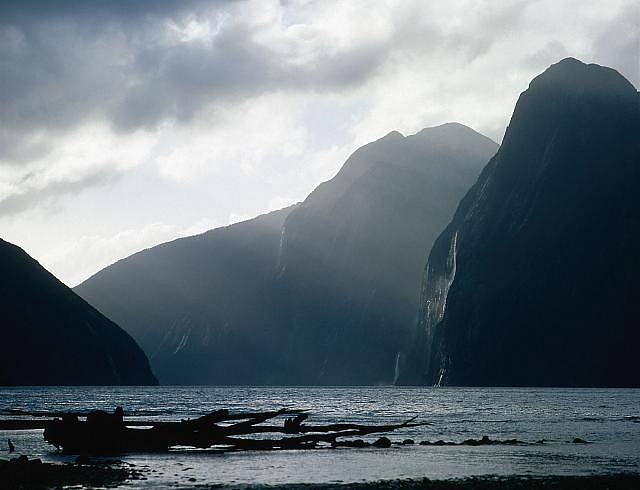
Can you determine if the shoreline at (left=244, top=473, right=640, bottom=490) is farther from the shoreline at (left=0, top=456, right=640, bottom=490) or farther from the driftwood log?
the driftwood log

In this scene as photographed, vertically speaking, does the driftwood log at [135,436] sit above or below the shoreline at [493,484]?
above

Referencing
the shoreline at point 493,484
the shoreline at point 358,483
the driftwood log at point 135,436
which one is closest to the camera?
the shoreline at point 493,484

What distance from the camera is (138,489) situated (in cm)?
2419

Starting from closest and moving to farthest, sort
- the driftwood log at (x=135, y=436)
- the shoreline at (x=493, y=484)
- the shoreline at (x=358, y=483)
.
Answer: the shoreline at (x=493, y=484)
the shoreline at (x=358, y=483)
the driftwood log at (x=135, y=436)

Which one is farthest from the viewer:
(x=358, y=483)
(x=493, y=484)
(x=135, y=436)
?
(x=135, y=436)

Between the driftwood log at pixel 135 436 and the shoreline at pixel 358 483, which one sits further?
the driftwood log at pixel 135 436

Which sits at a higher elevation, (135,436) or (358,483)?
(135,436)

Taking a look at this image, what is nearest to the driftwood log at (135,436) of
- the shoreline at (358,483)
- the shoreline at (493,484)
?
the shoreline at (358,483)

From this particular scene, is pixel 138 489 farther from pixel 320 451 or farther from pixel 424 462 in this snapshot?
pixel 320 451

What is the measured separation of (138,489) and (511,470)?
1339 cm

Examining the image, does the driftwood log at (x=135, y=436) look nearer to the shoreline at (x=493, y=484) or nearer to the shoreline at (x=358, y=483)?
the shoreline at (x=358, y=483)

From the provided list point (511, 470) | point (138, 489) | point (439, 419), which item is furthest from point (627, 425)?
point (138, 489)

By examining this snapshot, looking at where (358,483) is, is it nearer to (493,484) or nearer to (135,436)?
(493,484)

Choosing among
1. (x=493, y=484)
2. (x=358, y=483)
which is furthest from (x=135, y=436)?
(x=493, y=484)
